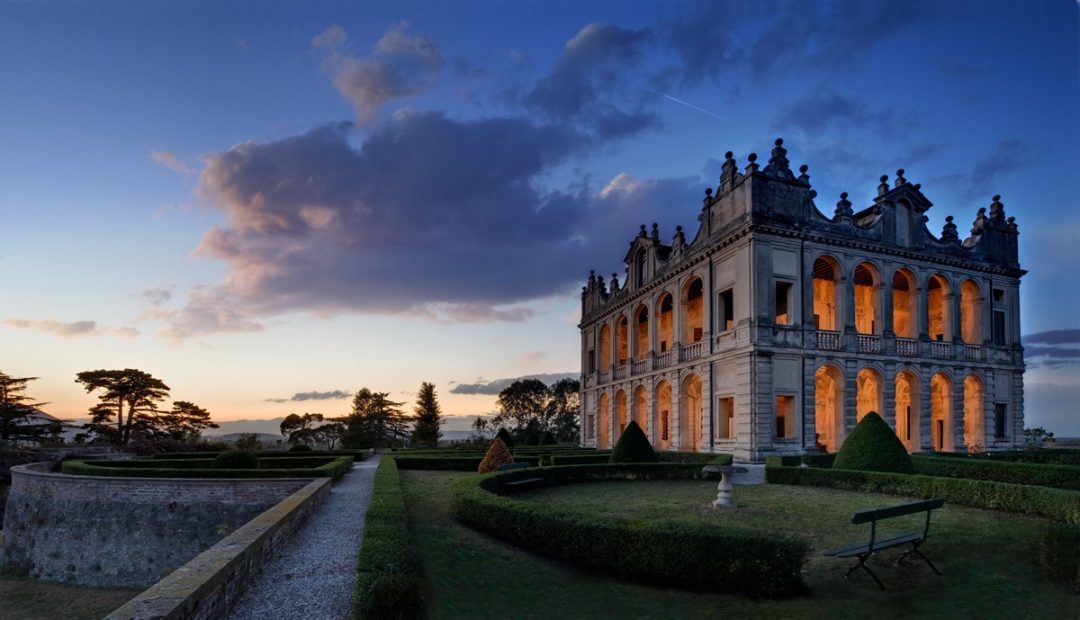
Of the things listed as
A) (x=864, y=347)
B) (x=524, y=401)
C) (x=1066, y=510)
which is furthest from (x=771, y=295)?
(x=524, y=401)

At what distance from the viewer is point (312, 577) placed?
8562mm

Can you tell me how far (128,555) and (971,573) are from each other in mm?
17930

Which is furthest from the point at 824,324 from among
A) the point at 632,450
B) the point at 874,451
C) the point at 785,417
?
the point at 874,451

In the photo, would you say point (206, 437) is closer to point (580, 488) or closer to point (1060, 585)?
point (580, 488)

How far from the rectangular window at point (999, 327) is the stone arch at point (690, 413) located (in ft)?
56.7

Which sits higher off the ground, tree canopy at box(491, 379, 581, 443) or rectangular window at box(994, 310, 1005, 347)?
rectangular window at box(994, 310, 1005, 347)

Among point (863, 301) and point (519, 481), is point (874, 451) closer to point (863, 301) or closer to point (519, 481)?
point (519, 481)

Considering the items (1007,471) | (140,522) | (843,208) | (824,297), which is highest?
(843,208)

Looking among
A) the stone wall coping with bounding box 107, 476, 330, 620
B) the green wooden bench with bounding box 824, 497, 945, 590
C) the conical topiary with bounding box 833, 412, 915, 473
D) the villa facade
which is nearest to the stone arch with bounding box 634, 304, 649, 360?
the villa facade

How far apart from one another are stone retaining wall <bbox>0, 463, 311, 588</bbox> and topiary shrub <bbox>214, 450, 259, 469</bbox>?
521cm

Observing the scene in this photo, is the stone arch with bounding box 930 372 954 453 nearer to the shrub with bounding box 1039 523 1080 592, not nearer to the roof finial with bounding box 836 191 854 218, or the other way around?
the roof finial with bounding box 836 191 854 218

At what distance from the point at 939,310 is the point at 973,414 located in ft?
19.7

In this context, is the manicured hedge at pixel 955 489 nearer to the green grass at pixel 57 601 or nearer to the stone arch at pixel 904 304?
the stone arch at pixel 904 304

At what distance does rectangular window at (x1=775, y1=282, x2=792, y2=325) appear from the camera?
31.2 meters
